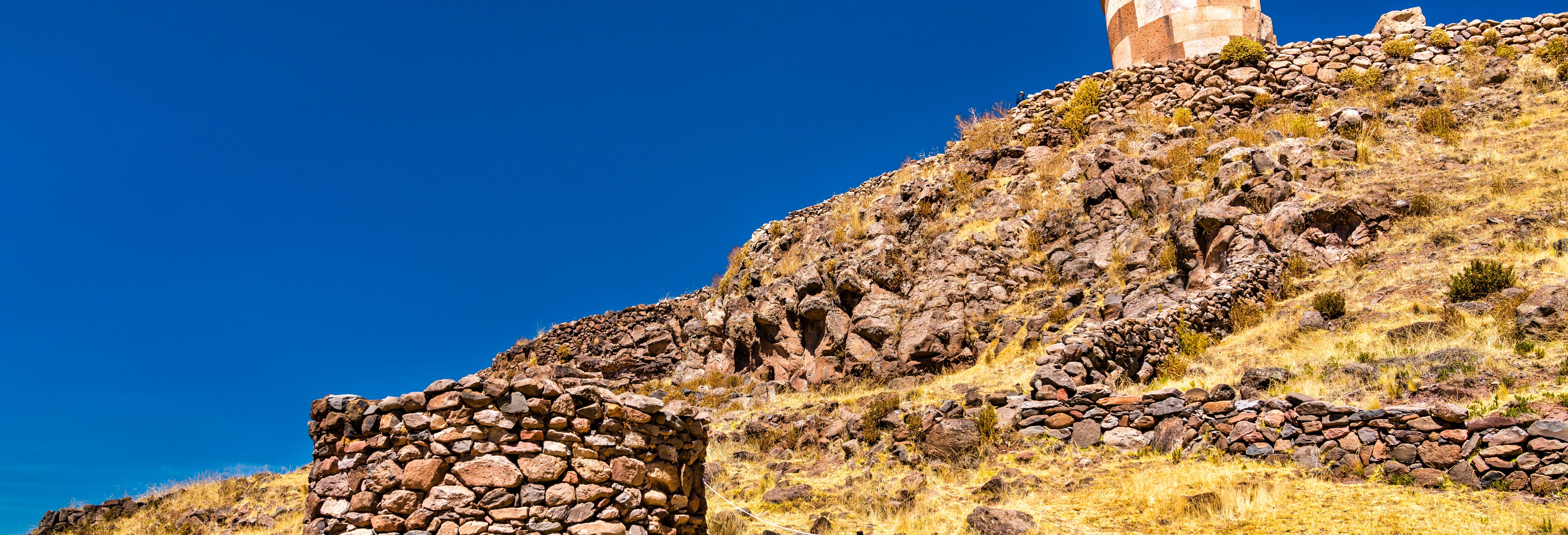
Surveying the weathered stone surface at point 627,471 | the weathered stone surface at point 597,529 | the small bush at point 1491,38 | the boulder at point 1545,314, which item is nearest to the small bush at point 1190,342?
the boulder at point 1545,314

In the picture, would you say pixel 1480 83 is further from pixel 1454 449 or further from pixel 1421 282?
pixel 1454 449

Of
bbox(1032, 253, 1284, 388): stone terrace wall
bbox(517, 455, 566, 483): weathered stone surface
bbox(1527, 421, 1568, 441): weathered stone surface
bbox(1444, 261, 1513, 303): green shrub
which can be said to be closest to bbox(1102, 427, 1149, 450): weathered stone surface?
bbox(1032, 253, 1284, 388): stone terrace wall

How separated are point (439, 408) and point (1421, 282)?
11714 millimetres

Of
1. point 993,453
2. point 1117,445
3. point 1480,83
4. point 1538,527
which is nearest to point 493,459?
point 993,453

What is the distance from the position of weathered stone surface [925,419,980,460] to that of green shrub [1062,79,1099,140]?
11770mm

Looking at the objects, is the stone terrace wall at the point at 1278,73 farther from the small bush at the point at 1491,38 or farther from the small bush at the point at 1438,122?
the small bush at the point at 1438,122

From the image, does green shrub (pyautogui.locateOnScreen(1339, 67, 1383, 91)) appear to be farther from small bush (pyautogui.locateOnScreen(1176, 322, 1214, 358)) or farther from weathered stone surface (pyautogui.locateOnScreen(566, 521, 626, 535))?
weathered stone surface (pyautogui.locateOnScreen(566, 521, 626, 535))

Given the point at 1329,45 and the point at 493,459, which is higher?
the point at 1329,45

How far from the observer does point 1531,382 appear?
24.5ft

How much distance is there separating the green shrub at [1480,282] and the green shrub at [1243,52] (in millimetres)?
10639

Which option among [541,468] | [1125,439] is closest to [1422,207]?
[1125,439]

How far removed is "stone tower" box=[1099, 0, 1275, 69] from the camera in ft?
66.5

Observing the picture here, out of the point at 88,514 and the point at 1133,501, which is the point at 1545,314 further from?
the point at 88,514

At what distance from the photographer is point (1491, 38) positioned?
62.1 feet
